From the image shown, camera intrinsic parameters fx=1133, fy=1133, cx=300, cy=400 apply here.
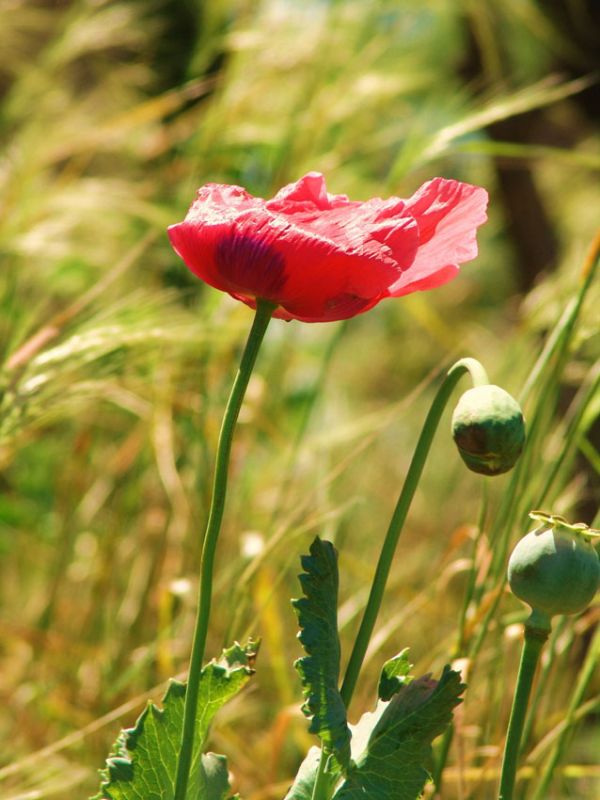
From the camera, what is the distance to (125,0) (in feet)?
5.95

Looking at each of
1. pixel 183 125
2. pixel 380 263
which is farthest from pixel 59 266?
pixel 380 263

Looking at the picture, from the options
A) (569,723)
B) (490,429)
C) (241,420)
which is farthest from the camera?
(241,420)

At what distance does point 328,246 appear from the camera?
315mm

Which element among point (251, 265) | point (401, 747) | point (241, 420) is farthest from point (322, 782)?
point (241, 420)

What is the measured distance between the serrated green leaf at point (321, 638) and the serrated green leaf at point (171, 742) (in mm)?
28

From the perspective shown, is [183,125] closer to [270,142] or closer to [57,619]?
[270,142]

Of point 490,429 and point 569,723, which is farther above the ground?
point 490,429

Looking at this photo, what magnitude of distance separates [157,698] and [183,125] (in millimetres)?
781

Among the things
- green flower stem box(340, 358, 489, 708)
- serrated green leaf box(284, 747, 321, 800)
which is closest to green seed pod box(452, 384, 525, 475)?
green flower stem box(340, 358, 489, 708)

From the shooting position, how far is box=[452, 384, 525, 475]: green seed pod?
0.93ft

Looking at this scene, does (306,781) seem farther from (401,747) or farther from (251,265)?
(251,265)

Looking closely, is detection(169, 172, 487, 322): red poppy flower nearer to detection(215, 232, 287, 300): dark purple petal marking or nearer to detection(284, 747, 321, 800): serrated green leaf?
detection(215, 232, 287, 300): dark purple petal marking

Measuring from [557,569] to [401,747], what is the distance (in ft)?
0.26

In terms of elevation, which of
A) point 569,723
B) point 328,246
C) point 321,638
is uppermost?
point 328,246
